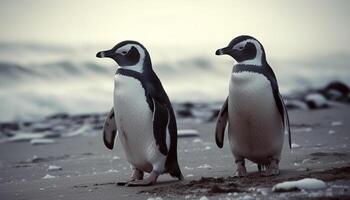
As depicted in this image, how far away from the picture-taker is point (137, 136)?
211 inches

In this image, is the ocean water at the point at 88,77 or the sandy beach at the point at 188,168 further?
the ocean water at the point at 88,77

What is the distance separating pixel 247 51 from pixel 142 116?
86 centimetres

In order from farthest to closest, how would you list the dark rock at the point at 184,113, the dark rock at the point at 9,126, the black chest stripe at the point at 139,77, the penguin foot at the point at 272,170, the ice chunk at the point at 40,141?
the dark rock at the point at 9,126 < the dark rock at the point at 184,113 < the ice chunk at the point at 40,141 < the black chest stripe at the point at 139,77 < the penguin foot at the point at 272,170

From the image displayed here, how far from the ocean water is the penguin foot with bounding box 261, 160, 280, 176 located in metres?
10.9

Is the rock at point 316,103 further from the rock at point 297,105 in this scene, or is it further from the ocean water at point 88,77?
the ocean water at point 88,77

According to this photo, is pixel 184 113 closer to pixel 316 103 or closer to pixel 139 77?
pixel 316 103

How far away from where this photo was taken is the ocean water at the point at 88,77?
56.7 feet

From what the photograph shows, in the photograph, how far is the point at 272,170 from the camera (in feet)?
16.9

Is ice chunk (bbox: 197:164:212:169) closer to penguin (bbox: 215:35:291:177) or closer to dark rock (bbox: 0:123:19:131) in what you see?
penguin (bbox: 215:35:291:177)

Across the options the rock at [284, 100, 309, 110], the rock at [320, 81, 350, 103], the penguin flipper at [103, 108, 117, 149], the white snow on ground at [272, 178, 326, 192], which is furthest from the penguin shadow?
the rock at [320, 81, 350, 103]

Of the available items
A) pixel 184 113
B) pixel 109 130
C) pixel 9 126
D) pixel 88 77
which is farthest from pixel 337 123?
pixel 88 77

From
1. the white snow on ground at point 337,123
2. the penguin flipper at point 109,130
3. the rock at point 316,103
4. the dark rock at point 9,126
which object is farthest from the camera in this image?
the dark rock at point 9,126

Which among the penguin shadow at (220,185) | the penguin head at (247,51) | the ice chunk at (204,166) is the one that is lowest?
the penguin shadow at (220,185)

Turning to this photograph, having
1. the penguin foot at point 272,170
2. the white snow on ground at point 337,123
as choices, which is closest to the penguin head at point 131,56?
the penguin foot at point 272,170
